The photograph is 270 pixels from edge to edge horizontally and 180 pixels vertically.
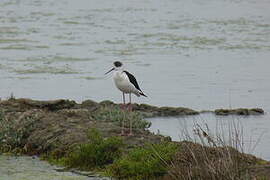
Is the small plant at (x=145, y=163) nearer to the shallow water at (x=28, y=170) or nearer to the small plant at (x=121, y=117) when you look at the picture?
the shallow water at (x=28, y=170)

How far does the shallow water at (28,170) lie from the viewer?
9.97 meters

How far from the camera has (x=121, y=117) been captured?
12406mm

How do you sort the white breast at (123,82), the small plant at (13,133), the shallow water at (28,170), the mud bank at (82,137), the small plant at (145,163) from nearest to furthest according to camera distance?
the mud bank at (82,137) → the small plant at (145,163) → the shallow water at (28,170) → the small plant at (13,133) → the white breast at (123,82)

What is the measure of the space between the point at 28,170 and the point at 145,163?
5.67 ft

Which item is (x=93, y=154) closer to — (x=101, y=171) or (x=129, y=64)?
(x=101, y=171)

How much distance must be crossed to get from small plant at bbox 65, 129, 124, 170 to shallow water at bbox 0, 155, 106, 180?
0.30 m

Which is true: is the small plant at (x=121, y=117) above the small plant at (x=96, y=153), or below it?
above

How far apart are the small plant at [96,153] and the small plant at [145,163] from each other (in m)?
0.40

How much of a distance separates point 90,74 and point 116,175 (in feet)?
38.8

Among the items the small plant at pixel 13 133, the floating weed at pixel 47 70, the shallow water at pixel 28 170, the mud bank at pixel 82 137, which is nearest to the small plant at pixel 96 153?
the mud bank at pixel 82 137

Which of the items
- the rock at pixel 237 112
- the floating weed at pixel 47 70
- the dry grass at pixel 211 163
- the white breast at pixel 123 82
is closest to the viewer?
the dry grass at pixel 211 163

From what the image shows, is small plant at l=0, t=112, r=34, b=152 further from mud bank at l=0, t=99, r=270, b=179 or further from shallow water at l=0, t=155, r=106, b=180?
shallow water at l=0, t=155, r=106, b=180

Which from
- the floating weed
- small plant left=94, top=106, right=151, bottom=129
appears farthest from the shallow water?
the floating weed

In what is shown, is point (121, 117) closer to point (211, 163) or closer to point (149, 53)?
point (211, 163)
